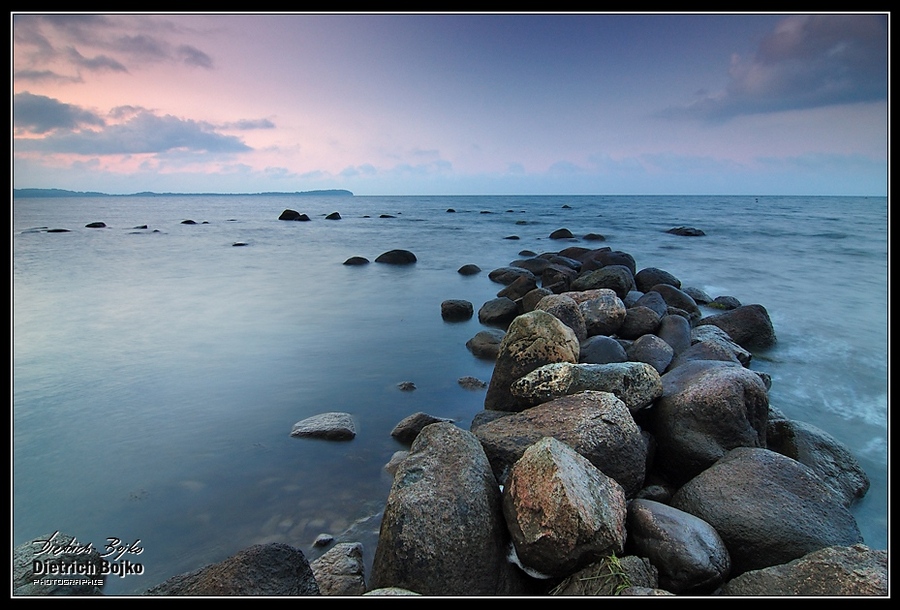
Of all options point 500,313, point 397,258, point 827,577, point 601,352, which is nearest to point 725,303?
point 500,313

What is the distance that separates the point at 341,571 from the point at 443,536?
0.91m

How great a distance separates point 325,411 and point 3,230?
3654mm

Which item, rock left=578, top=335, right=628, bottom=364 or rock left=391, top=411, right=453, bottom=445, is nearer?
rock left=391, top=411, right=453, bottom=445

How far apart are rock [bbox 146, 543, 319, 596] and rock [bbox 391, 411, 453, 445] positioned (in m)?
2.26

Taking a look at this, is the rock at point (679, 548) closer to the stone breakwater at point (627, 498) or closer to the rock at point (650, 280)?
the stone breakwater at point (627, 498)

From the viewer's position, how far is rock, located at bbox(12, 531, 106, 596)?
304cm

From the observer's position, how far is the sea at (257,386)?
4121 millimetres

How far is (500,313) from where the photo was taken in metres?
9.59

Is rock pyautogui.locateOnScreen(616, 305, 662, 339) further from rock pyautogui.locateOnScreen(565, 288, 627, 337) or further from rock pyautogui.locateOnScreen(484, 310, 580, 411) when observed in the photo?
rock pyautogui.locateOnScreen(484, 310, 580, 411)

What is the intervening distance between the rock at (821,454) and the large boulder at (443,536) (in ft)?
10.0

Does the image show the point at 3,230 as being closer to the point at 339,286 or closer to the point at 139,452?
the point at 139,452

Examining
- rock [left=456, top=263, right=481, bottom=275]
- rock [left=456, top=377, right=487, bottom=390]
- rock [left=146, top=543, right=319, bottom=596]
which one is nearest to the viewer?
rock [left=146, top=543, right=319, bottom=596]

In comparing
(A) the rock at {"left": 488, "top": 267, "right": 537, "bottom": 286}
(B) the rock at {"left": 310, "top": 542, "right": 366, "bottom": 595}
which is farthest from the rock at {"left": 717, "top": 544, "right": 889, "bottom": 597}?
(A) the rock at {"left": 488, "top": 267, "right": 537, "bottom": 286}

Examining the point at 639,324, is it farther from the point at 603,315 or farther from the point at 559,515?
the point at 559,515
